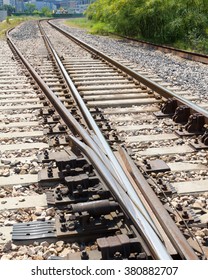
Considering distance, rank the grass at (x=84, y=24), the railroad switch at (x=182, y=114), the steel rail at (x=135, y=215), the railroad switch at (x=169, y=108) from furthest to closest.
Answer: the grass at (x=84, y=24) → the railroad switch at (x=169, y=108) → the railroad switch at (x=182, y=114) → the steel rail at (x=135, y=215)

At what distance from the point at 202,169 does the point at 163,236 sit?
4.35 feet

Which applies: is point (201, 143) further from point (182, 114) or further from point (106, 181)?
point (106, 181)

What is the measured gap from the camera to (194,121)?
461cm

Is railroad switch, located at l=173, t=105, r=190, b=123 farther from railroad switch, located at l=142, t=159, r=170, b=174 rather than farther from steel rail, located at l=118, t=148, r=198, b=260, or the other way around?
steel rail, located at l=118, t=148, r=198, b=260

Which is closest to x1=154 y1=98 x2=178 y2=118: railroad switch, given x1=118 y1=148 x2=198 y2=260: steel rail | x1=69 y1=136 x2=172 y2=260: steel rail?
x1=118 y1=148 x2=198 y2=260: steel rail

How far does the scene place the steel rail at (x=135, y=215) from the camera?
2.24 meters

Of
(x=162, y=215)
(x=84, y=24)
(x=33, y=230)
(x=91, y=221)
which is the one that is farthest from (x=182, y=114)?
(x=84, y=24)

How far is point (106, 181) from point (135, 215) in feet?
1.64

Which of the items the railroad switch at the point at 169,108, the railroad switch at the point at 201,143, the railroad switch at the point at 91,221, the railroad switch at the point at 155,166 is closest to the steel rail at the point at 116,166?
the railroad switch at the point at 91,221

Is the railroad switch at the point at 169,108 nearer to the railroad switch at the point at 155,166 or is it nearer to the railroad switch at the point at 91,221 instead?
the railroad switch at the point at 155,166

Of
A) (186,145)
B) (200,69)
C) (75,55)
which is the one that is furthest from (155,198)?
(75,55)

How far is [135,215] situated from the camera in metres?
2.56

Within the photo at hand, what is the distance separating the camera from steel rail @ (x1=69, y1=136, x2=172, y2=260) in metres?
2.24

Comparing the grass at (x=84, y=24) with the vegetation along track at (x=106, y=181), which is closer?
the vegetation along track at (x=106, y=181)
